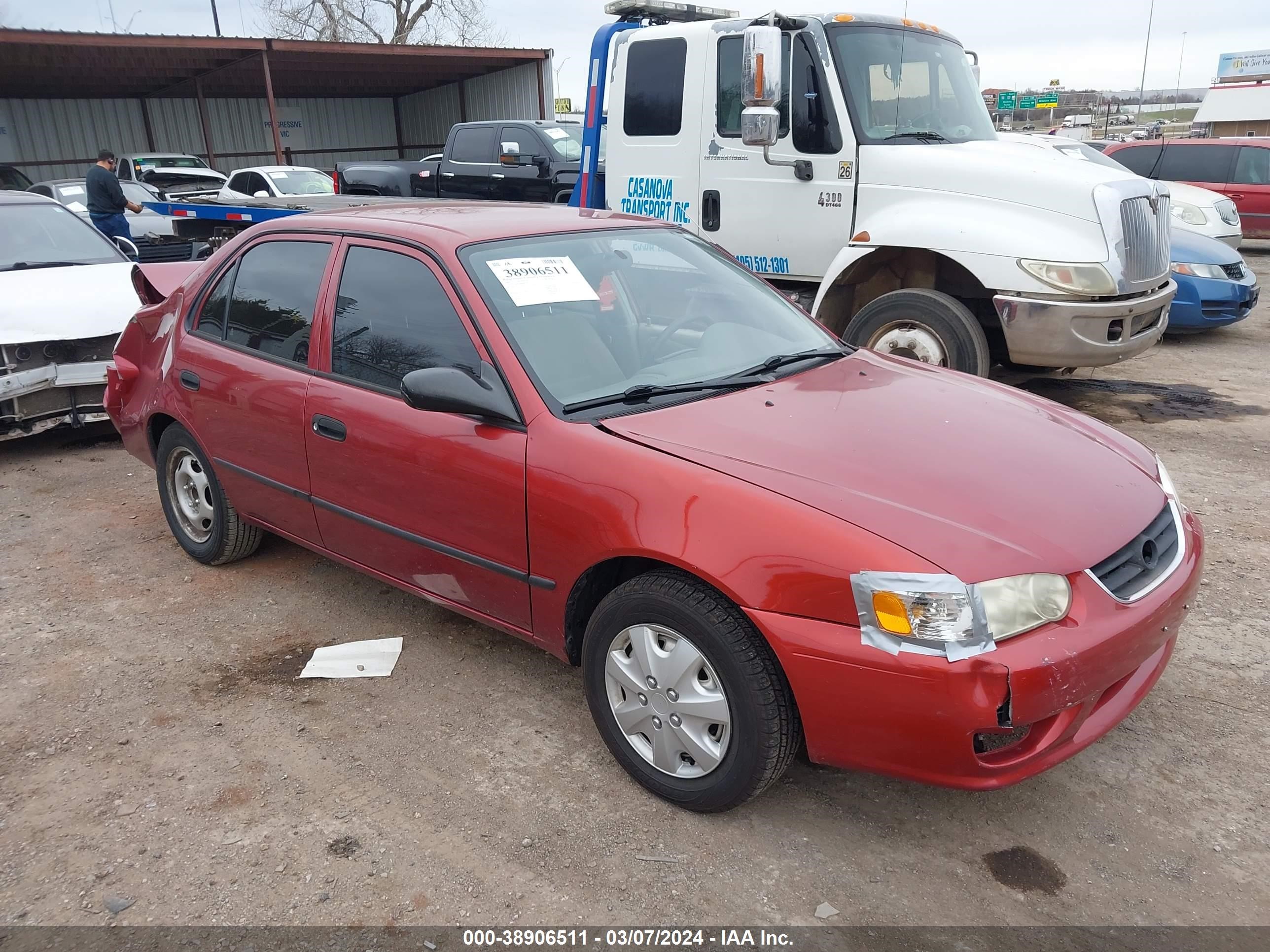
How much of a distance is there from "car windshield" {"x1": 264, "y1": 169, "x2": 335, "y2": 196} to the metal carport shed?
496cm

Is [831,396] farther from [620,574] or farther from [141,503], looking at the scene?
[141,503]

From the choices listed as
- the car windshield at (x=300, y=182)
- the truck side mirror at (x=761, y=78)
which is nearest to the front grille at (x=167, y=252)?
the car windshield at (x=300, y=182)

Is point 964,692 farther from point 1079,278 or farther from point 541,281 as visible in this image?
point 1079,278

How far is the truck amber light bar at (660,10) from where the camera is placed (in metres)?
7.20

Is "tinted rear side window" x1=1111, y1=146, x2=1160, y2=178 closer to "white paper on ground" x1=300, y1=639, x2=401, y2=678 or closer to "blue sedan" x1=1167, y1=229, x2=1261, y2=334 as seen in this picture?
"blue sedan" x1=1167, y1=229, x2=1261, y2=334

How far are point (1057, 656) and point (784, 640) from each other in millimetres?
644

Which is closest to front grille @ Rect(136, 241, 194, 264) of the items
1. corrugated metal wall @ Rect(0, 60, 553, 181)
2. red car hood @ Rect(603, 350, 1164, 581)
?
red car hood @ Rect(603, 350, 1164, 581)

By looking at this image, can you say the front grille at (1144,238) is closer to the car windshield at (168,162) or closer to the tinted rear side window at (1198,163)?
the tinted rear side window at (1198,163)

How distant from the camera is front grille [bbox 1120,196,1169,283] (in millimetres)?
5812

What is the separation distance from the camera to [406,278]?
3393 millimetres

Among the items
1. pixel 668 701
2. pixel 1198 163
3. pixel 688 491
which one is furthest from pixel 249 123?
pixel 668 701

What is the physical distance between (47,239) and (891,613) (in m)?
7.51

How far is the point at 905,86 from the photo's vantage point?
6.32m

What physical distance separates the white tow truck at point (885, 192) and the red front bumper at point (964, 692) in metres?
3.63
